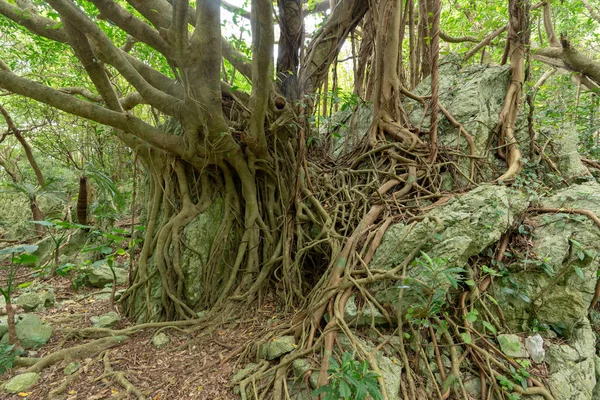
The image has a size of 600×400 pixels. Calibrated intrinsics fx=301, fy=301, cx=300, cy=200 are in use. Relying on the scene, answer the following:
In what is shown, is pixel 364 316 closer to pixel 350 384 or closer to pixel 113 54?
pixel 350 384

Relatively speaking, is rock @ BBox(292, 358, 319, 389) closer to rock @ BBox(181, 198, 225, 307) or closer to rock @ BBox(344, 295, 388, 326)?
rock @ BBox(344, 295, 388, 326)

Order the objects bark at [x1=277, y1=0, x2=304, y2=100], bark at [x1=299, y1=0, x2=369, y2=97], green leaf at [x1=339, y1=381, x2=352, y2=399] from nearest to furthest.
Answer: green leaf at [x1=339, y1=381, x2=352, y2=399] → bark at [x1=277, y1=0, x2=304, y2=100] → bark at [x1=299, y1=0, x2=369, y2=97]

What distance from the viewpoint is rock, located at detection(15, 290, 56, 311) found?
10.4 feet

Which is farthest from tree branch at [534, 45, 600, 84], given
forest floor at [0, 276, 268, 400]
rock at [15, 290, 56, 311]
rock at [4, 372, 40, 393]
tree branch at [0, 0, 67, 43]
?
rock at [15, 290, 56, 311]

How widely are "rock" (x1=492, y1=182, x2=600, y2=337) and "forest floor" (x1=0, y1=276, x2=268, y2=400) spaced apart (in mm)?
1941

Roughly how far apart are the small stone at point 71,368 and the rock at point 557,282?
313cm

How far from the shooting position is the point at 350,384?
1.59m

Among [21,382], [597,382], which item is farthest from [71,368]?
[597,382]

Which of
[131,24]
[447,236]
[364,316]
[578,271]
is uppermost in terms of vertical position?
[131,24]

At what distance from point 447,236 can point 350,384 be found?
1.26 m

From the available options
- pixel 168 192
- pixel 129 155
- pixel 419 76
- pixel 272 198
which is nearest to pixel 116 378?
pixel 168 192

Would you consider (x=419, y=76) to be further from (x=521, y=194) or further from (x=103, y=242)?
(x=103, y=242)

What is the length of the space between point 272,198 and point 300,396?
6.14 ft

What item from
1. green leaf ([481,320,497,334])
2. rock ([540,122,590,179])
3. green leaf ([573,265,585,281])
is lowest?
→ green leaf ([481,320,497,334])
